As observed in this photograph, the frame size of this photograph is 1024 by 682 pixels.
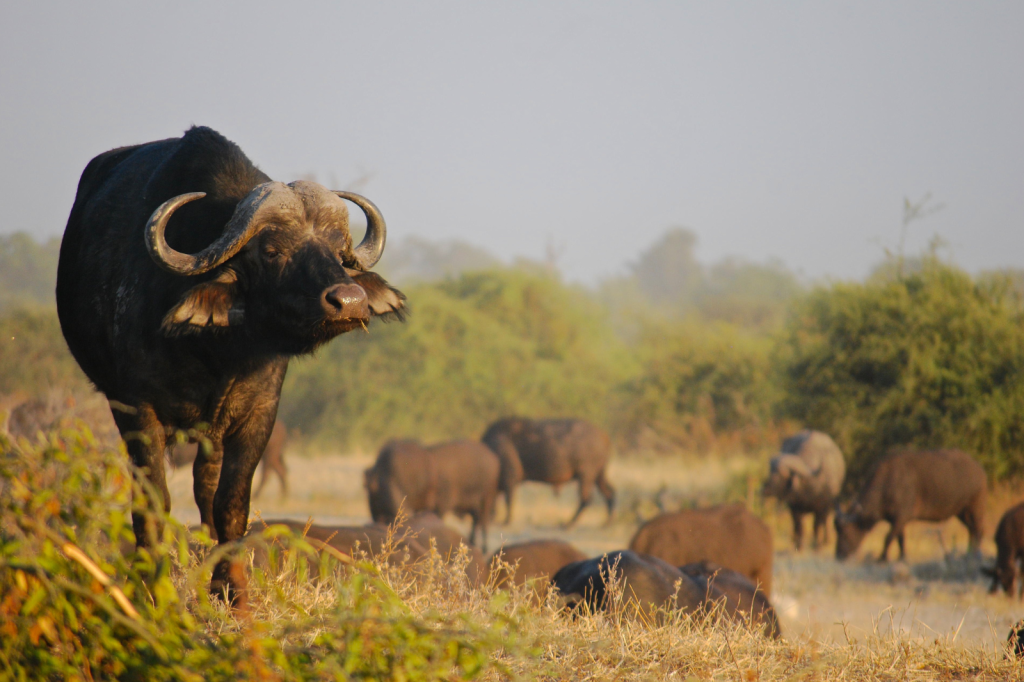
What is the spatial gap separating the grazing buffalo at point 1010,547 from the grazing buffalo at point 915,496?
241 centimetres

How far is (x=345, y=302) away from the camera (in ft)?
11.1

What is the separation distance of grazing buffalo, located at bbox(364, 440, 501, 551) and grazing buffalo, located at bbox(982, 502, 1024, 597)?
7387mm

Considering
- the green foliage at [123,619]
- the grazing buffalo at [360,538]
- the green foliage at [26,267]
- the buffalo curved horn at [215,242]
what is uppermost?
the green foliage at [26,267]

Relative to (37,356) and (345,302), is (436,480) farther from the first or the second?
(37,356)

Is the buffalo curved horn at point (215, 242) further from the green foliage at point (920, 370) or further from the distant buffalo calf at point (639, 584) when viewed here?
the green foliage at point (920, 370)

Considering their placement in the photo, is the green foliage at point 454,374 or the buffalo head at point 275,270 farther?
the green foliage at point 454,374

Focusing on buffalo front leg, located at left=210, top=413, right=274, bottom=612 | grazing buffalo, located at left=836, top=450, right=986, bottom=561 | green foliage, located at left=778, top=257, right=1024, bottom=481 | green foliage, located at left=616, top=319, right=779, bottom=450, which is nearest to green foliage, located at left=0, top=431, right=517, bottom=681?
buffalo front leg, located at left=210, top=413, right=274, bottom=612

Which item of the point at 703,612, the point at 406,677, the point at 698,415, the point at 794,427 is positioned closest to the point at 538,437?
the point at 794,427

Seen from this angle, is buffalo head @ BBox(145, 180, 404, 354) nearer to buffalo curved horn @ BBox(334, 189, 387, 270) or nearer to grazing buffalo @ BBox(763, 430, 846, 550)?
buffalo curved horn @ BBox(334, 189, 387, 270)

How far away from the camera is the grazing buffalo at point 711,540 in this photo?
938 centimetres

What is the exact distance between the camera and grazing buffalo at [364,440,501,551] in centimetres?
1405

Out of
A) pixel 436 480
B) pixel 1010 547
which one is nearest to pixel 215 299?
pixel 1010 547

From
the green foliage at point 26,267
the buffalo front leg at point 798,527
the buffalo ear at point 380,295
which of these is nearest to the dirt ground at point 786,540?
the buffalo front leg at point 798,527

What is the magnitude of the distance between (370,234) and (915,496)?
11.6m
